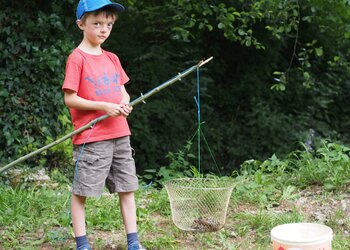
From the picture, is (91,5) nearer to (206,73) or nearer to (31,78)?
(31,78)

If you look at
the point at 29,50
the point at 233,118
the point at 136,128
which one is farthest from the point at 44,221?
the point at 233,118

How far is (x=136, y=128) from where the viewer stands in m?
8.39

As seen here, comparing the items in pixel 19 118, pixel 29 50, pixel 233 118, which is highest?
pixel 29 50

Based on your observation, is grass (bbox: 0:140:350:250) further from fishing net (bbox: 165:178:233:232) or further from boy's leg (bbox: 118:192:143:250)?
boy's leg (bbox: 118:192:143:250)

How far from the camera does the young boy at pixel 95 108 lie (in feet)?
10.8

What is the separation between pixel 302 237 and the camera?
3.05m

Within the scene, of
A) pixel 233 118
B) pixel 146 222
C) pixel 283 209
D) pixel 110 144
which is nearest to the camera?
pixel 110 144

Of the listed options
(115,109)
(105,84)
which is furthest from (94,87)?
(115,109)

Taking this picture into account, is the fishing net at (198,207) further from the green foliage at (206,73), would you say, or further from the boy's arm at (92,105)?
the green foliage at (206,73)

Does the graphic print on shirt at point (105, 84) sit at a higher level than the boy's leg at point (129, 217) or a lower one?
higher

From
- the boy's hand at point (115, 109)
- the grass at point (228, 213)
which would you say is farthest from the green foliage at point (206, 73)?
the boy's hand at point (115, 109)

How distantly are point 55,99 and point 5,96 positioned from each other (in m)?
0.48

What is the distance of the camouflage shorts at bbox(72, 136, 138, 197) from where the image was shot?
→ 3371 mm

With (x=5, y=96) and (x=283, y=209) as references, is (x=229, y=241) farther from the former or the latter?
(x=5, y=96)
